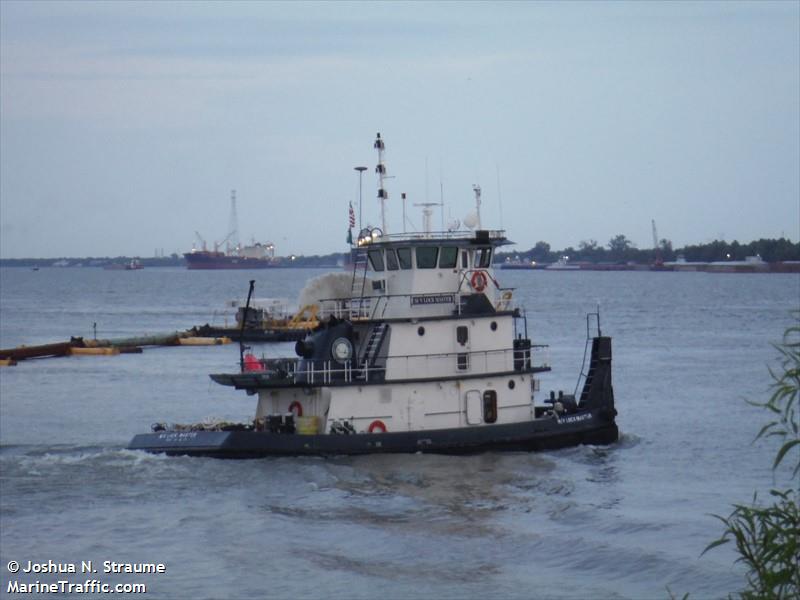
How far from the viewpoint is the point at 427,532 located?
24.3m

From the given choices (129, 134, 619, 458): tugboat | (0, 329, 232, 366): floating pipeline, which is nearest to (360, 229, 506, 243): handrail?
(129, 134, 619, 458): tugboat

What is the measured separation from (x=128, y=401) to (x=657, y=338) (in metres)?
39.3

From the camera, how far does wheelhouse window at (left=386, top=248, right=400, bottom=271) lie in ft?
104

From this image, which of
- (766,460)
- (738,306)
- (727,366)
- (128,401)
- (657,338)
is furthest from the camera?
(738,306)

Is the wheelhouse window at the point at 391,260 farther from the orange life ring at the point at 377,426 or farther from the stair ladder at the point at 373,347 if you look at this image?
the orange life ring at the point at 377,426

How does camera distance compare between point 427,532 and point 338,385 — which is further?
point 338,385

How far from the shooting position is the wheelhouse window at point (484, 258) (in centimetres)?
3206

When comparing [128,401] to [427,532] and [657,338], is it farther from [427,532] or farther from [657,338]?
[657,338]

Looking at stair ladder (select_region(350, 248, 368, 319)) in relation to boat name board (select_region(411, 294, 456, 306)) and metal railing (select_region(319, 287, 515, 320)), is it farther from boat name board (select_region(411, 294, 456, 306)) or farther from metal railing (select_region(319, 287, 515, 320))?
boat name board (select_region(411, 294, 456, 306))

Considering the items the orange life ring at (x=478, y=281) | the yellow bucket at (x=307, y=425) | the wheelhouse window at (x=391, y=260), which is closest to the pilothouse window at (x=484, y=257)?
the orange life ring at (x=478, y=281)

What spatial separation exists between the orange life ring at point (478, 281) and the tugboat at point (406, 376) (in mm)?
32

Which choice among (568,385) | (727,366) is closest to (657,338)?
(727,366)

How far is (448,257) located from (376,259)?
6.65ft

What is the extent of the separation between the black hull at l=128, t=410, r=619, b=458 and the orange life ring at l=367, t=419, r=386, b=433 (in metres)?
0.59
